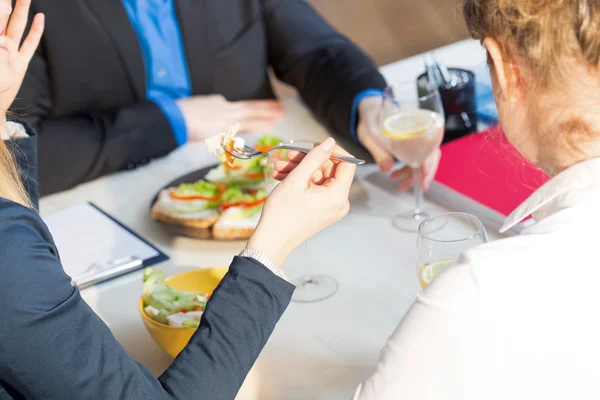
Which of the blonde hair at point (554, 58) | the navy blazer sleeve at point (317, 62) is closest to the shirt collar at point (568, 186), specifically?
the blonde hair at point (554, 58)

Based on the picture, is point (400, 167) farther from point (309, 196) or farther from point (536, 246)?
point (536, 246)

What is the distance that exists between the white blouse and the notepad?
72cm

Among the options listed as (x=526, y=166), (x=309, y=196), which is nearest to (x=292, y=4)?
(x=526, y=166)

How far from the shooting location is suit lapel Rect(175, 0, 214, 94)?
2033 millimetres

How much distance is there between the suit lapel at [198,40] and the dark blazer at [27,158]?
76 centimetres

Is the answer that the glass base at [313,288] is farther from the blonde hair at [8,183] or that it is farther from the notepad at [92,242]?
the blonde hair at [8,183]

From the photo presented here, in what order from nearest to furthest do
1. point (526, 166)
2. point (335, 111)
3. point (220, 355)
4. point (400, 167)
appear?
point (220, 355) < point (526, 166) < point (400, 167) < point (335, 111)

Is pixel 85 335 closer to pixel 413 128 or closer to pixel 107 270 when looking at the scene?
pixel 107 270

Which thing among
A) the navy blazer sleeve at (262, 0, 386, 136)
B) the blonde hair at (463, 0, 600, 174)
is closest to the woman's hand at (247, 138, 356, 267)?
the blonde hair at (463, 0, 600, 174)

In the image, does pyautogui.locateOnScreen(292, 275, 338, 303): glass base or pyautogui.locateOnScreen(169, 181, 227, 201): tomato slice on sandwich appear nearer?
pyautogui.locateOnScreen(292, 275, 338, 303): glass base

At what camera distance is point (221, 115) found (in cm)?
193

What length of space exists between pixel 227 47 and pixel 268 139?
0.62 metres

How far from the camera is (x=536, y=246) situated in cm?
74

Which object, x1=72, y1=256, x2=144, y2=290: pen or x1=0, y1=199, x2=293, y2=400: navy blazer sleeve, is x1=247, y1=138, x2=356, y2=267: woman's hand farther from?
x1=72, y1=256, x2=144, y2=290: pen
